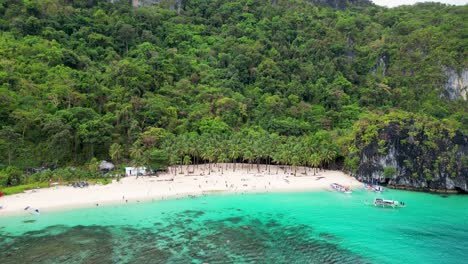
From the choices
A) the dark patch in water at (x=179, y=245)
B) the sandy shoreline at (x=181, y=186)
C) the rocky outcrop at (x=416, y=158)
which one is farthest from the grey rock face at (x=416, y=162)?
the dark patch in water at (x=179, y=245)

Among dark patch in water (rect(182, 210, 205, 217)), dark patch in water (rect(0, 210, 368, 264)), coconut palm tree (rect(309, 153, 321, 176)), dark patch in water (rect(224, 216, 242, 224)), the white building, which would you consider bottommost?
dark patch in water (rect(0, 210, 368, 264))

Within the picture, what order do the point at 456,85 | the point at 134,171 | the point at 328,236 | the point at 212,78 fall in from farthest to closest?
1. the point at 456,85
2. the point at 212,78
3. the point at 134,171
4. the point at 328,236

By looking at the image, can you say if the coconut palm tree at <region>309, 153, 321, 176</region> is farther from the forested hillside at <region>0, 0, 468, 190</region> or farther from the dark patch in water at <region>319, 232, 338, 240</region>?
the dark patch in water at <region>319, 232, 338, 240</region>

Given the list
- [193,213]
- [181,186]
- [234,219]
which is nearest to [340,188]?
[234,219]

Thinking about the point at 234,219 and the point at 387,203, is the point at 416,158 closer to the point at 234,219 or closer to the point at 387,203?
the point at 387,203

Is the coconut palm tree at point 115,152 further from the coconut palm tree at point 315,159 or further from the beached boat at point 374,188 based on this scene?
the beached boat at point 374,188

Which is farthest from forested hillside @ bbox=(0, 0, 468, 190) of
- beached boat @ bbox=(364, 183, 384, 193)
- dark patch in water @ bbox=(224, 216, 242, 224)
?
dark patch in water @ bbox=(224, 216, 242, 224)
